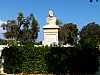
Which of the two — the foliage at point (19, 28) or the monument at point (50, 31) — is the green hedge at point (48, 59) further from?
the foliage at point (19, 28)

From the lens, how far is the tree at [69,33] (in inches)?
2913

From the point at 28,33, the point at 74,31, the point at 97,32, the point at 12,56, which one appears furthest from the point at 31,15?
the point at 12,56

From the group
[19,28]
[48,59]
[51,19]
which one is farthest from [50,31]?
[19,28]

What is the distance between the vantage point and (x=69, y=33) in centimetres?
7894

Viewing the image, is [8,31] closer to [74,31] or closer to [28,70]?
[74,31]

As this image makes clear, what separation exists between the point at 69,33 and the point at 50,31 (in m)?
49.7

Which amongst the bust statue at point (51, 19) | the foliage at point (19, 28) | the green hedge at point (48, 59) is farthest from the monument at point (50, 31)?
the foliage at point (19, 28)

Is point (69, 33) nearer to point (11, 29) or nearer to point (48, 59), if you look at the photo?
point (11, 29)

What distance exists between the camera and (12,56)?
1923 cm

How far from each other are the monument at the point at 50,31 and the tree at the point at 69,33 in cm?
4293

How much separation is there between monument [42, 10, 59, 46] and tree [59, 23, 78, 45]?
42.9m

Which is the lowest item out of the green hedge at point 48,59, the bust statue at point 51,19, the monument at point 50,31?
the green hedge at point 48,59

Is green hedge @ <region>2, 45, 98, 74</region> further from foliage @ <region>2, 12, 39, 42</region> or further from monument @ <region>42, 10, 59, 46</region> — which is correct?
foliage @ <region>2, 12, 39, 42</region>

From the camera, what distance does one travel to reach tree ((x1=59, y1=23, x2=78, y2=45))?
7400 centimetres
